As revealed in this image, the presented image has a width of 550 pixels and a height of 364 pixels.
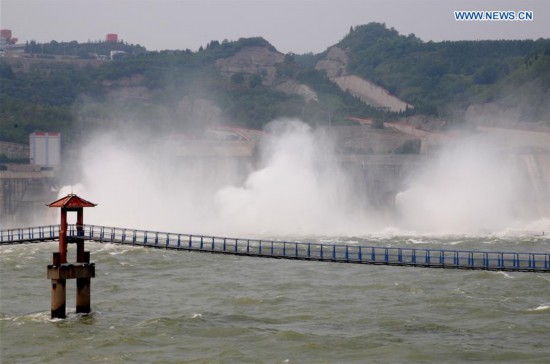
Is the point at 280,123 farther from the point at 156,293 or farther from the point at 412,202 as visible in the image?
the point at 156,293

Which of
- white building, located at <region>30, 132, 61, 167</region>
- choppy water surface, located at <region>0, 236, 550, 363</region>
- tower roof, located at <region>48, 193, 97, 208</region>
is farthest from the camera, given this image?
white building, located at <region>30, 132, 61, 167</region>

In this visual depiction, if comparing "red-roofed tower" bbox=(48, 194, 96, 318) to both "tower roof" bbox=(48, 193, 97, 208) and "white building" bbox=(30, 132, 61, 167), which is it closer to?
"tower roof" bbox=(48, 193, 97, 208)

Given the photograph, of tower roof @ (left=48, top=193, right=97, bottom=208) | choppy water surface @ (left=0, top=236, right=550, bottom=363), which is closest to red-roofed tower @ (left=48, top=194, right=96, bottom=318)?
tower roof @ (left=48, top=193, right=97, bottom=208)

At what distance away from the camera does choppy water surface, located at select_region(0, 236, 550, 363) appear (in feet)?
141

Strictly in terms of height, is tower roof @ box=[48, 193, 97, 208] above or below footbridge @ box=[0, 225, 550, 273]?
above

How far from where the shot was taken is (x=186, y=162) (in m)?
141

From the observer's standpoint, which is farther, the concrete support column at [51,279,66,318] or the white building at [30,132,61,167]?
the white building at [30,132,61,167]

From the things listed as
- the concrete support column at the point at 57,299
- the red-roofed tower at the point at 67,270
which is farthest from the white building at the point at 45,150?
the concrete support column at the point at 57,299

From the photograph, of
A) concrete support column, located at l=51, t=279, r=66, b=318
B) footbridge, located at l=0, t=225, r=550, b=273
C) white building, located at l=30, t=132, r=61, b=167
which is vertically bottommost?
concrete support column, located at l=51, t=279, r=66, b=318

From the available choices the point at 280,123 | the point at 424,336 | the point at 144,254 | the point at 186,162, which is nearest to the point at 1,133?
the point at 186,162

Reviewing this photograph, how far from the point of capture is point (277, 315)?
167 ft

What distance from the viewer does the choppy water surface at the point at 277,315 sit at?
1698 inches

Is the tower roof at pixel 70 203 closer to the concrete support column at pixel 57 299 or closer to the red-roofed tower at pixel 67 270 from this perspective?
the red-roofed tower at pixel 67 270

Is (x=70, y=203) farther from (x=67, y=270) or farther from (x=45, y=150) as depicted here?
(x=45, y=150)
